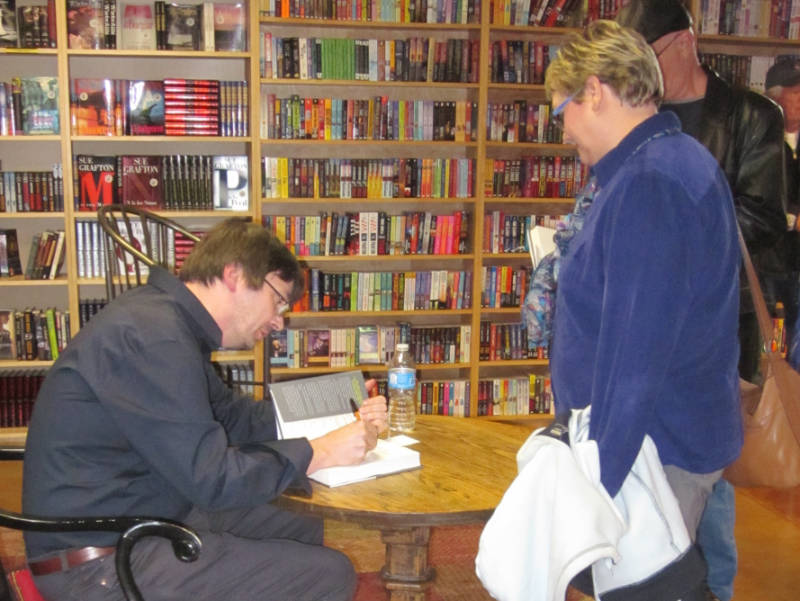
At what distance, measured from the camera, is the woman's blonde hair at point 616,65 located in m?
1.35

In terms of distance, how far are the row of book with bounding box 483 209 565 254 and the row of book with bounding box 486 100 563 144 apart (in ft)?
1.24

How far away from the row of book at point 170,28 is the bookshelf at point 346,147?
0.06 m

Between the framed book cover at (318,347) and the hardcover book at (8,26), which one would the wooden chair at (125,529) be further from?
the hardcover book at (8,26)

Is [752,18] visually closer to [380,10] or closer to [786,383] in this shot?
[380,10]

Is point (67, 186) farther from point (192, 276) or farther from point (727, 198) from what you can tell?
point (727, 198)

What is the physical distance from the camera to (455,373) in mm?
4363

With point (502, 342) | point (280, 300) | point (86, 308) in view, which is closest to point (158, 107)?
point (86, 308)

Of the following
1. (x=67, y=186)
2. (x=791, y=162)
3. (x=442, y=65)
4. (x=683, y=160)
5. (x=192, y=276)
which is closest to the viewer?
(x=683, y=160)

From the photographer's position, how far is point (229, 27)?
147 inches

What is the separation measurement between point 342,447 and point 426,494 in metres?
0.19

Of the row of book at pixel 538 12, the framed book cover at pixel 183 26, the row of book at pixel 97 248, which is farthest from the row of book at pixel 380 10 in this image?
the row of book at pixel 97 248

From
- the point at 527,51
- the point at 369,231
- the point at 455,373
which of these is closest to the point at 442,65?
the point at 527,51

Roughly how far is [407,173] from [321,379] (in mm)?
2273

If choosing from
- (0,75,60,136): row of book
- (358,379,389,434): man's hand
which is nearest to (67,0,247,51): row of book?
(0,75,60,136): row of book
